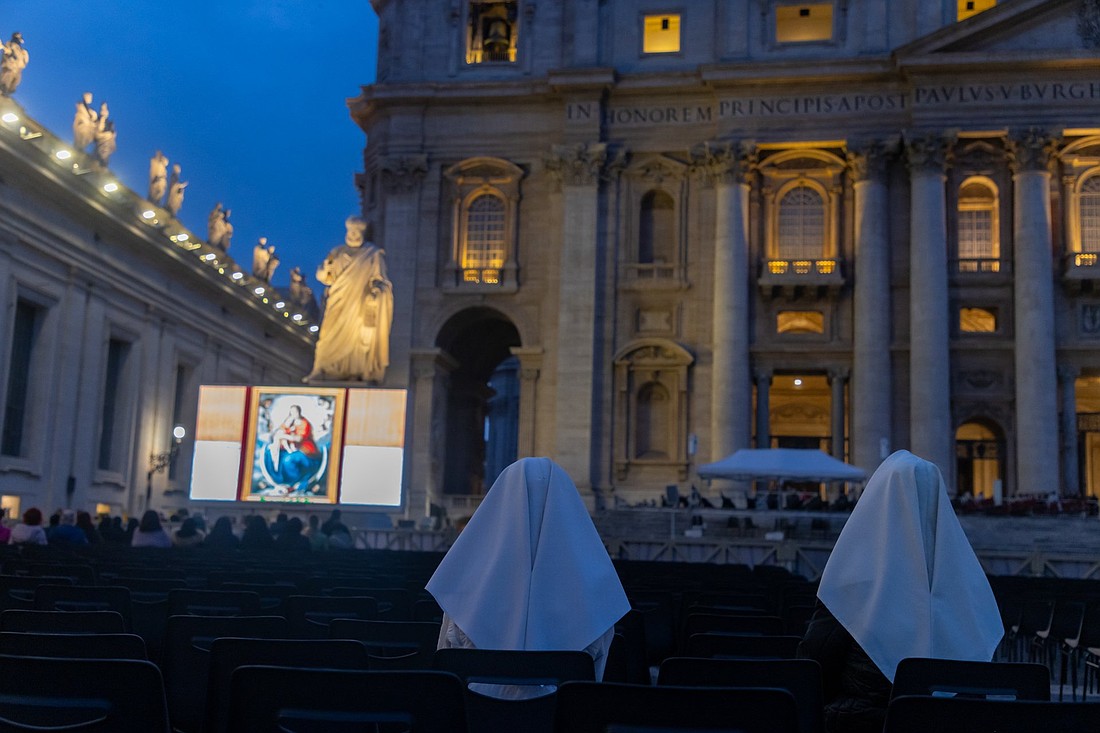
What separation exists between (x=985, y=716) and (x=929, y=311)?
3849 centimetres

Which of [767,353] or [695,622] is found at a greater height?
[767,353]

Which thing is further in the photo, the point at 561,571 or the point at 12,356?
the point at 12,356

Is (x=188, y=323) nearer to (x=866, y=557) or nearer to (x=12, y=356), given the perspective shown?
(x=12, y=356)

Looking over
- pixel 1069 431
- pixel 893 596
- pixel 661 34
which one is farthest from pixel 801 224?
pixel 893 596

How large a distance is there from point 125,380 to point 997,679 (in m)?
40.2

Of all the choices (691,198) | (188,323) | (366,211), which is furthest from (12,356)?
(691,198)

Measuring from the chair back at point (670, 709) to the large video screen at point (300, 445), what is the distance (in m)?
25.0

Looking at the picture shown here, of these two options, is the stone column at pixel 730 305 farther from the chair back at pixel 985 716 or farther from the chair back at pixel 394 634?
the chair back at pixel 985 716

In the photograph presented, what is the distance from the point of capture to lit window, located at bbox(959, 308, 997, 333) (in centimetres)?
4194

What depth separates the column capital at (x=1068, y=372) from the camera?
40.1 m

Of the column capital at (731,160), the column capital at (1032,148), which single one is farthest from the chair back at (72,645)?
the column capital at (1032,148)

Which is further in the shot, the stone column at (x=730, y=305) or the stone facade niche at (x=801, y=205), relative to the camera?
the stone facade niche at (x=801, y=205)

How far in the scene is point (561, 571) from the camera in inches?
215

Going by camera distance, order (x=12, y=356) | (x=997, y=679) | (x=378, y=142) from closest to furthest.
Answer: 1. (x=997, y=679)
2. (x=12, y=356)
3. (x=378, y=142)
